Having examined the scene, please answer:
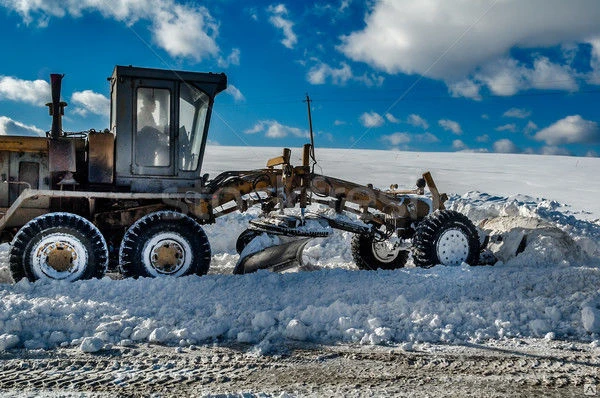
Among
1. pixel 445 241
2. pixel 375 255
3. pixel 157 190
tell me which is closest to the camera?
pixel 157 190

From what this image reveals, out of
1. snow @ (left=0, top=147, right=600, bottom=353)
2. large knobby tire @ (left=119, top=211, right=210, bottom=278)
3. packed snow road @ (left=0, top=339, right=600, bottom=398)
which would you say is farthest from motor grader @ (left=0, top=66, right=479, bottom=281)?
packed snow road @ (left=0, top=339, right=600, bottom=398)

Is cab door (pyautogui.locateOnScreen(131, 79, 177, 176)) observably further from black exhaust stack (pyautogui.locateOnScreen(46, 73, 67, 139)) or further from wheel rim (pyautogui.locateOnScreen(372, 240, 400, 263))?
wheel rim (pyautogui.locateOnScreen(372, 240, 400, 263))

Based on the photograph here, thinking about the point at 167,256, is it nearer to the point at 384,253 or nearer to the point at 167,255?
the point at 167,255

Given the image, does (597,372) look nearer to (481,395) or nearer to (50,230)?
(481,395)

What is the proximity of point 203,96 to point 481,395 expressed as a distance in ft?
→ 20.9

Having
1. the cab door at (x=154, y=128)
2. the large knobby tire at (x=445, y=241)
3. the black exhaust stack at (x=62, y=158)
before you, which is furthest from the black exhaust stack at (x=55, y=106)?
the large knobby tire at (x=445, y=241)

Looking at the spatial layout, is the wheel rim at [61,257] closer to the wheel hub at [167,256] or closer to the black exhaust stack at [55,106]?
the wheel hub at [167,256]

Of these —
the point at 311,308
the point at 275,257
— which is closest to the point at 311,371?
the point at 311,308

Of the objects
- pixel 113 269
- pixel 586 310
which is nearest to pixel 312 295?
pixel 586 310

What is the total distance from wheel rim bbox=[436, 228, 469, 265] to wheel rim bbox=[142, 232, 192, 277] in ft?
12.6

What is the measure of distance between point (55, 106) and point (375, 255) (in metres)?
5.84

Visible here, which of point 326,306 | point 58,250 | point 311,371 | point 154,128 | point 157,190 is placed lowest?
point 311,371

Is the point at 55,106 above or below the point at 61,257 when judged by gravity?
above

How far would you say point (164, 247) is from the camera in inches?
323
